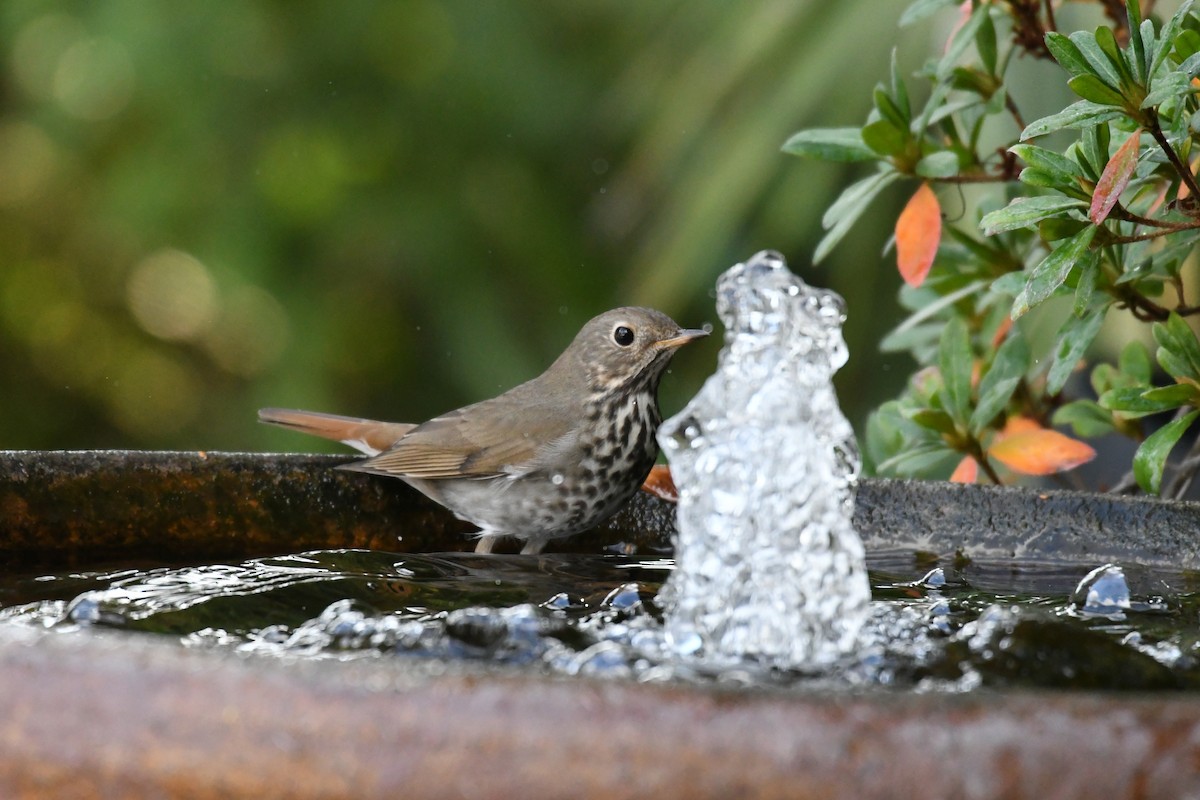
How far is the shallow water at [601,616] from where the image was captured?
156 centimetres

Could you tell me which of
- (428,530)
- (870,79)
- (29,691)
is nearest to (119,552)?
(428,530)

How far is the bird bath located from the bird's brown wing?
0.19m

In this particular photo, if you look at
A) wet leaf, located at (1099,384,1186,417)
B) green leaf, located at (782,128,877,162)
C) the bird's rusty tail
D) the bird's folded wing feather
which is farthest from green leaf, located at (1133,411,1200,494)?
the bird's rusty tail

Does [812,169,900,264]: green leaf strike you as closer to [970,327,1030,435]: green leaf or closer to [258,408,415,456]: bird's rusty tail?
[970,327,1030,435]: green leaf

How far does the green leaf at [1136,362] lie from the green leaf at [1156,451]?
1.32 feet

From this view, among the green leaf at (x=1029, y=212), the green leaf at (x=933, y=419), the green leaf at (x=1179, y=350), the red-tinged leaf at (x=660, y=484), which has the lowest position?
the red-tinged leaf at (x=660, y=484)

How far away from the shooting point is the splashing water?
1.79 meters

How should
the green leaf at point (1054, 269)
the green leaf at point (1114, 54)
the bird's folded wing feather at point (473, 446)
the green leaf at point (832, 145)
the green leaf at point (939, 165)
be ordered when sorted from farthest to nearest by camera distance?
the bird's folded wing feather at point (473, 446)
the green leaf at point (832, 145)
the green leaf at point (939, 165)
the green leaf at point (1054, 269)
the green leaf at point (1114, 54)

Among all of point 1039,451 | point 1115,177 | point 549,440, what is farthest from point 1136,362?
point 549,440

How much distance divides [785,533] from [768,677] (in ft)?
1.46

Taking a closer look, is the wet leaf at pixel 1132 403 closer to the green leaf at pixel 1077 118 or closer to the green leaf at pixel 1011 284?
the green leaf at pixel 1011 284

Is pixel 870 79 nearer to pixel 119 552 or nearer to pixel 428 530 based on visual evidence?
pixel 428 530

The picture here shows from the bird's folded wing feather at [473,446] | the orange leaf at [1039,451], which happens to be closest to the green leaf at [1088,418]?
the orange leaf at [1039,451]

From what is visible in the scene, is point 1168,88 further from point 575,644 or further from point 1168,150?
point 575,644
